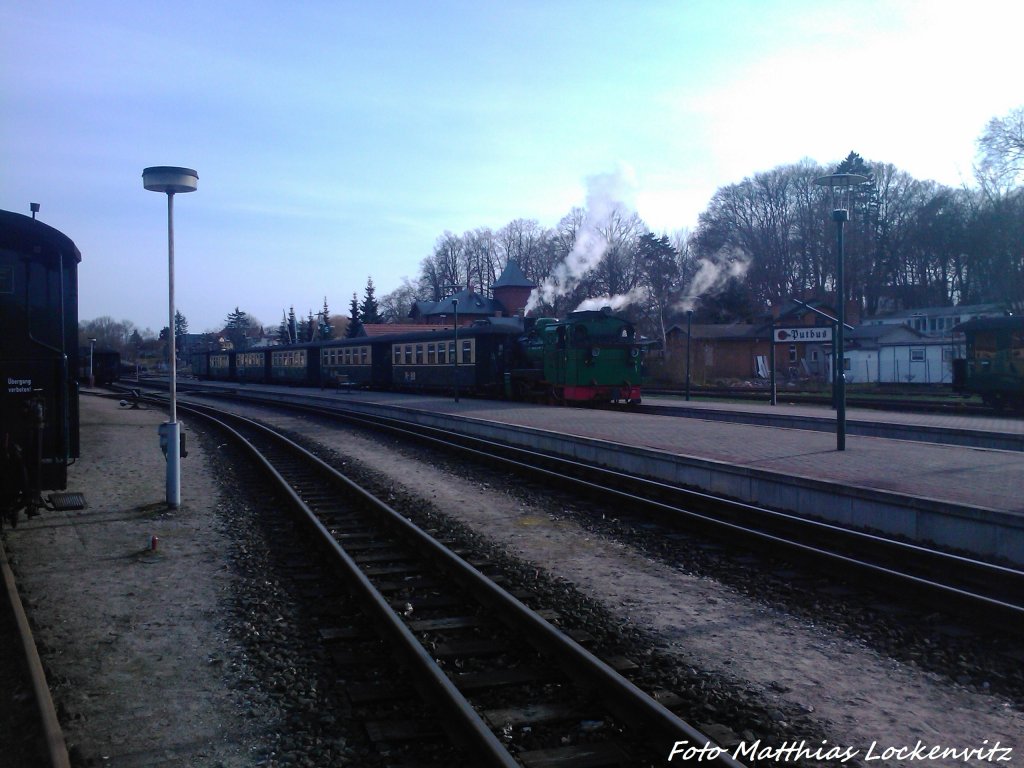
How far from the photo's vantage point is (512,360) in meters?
31.5

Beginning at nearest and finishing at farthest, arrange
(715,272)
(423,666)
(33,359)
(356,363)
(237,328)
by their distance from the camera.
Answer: (423,666) < (33,359) < (356,363) < (715,272) < (237,328)

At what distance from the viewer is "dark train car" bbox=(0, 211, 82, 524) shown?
316 inches

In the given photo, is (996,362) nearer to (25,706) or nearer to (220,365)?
(25,706)

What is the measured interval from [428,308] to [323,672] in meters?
87.3

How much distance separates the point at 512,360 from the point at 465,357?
234 cm

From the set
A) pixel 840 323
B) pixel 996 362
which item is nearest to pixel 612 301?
pixel 996 362

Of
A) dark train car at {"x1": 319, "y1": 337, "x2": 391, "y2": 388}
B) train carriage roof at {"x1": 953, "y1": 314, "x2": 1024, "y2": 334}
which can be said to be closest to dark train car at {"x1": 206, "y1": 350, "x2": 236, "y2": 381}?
dark train car at {"x1": 319, "y1": 337, "x2": 391, "y2": 388}

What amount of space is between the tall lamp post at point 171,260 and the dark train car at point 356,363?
2999 cm

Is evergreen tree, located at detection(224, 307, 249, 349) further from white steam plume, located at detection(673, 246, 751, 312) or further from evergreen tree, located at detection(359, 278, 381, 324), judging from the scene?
white steam plume, located at detection(673, 246, 751, 312)

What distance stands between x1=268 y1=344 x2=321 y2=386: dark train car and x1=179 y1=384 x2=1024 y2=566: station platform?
1148 inches

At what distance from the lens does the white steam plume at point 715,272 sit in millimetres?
42969

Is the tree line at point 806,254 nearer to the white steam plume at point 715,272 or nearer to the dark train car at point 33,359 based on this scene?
the white steam plume at point 715,272

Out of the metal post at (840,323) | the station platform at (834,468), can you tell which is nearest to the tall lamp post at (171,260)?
the station platform at (834,468)

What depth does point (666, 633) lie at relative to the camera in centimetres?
594
